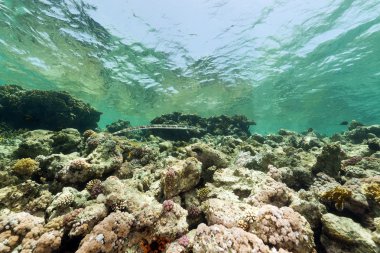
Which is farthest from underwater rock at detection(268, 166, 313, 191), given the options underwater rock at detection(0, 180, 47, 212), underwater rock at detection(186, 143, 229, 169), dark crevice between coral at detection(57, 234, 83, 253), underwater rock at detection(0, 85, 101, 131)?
underwater rock at detection(0, 85, 101, 131)

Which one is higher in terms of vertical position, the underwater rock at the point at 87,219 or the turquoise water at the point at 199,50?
the turquoise water at the point at 199,50

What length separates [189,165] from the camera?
5.79 m

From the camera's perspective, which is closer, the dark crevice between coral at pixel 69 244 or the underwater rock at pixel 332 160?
the dark crevice between coral at pixel 69 244

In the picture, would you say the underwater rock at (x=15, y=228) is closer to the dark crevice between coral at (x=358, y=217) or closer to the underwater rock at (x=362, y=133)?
the dark crevice between coral at (x=358, y=217)

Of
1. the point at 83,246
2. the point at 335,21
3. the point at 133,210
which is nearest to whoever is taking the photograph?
the point at 83,246

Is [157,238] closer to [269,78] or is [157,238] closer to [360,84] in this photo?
[269,78]

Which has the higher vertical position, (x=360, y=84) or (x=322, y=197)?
(x=360, y=84)

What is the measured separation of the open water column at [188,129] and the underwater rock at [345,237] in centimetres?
3

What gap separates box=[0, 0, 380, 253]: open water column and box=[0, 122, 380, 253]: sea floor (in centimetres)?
3

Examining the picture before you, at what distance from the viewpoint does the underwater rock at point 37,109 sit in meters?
15.5

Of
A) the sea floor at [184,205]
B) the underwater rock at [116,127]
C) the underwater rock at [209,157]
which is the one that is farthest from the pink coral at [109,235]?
the underwater rock at [116,127]

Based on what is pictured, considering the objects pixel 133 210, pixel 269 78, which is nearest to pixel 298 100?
pixel 269 78

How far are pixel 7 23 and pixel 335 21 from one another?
2571 cm

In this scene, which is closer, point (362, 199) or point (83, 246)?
point (83, 246)
